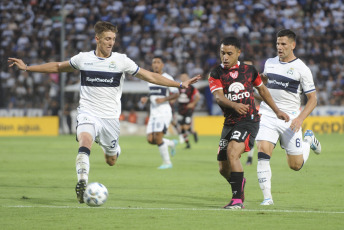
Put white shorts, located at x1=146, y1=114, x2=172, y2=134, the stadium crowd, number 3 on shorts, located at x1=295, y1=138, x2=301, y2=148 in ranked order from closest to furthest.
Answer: number 3 on shorts, located at x1=295, y1=138, x2=301, y2=148 → white shorts, located at x1=146, y1=114, x2=172, y2=134 → the stadium crowd

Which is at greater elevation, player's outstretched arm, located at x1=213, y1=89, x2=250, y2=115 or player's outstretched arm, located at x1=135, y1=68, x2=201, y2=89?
player's outstretched arm, located at x1=135, y1=68, x2=201, y2=89

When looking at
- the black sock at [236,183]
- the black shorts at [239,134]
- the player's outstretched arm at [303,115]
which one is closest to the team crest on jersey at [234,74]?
the black shorts at [239,134]

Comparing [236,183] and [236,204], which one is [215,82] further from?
[236,204]

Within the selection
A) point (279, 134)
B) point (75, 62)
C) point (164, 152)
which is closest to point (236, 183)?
point (279, 134)

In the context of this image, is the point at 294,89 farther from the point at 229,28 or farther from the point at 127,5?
the point at 127,5

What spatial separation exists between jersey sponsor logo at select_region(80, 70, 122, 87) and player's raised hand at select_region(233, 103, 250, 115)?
1923mm

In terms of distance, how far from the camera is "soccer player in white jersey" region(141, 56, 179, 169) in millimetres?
15406

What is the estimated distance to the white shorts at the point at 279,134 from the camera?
9.52 metres

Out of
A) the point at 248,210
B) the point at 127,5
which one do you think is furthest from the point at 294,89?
the point at 127,5

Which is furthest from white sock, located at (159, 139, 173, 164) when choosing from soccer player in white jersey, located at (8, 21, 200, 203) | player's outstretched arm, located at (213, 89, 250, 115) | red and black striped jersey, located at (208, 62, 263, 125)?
player's outstretched arm, located at (213, 89, 250, 115)

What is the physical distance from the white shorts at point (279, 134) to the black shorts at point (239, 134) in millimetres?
864

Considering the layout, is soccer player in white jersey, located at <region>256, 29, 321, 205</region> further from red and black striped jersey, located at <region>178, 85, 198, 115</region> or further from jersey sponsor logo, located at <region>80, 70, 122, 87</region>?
red and black striped jersey, located at <region>178, 85, 198, 115</region>

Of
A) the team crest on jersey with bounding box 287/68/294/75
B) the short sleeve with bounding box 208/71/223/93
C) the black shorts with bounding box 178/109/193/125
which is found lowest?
the black shorts with bounding box 178/109/193/125

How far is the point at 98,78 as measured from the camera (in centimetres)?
923
